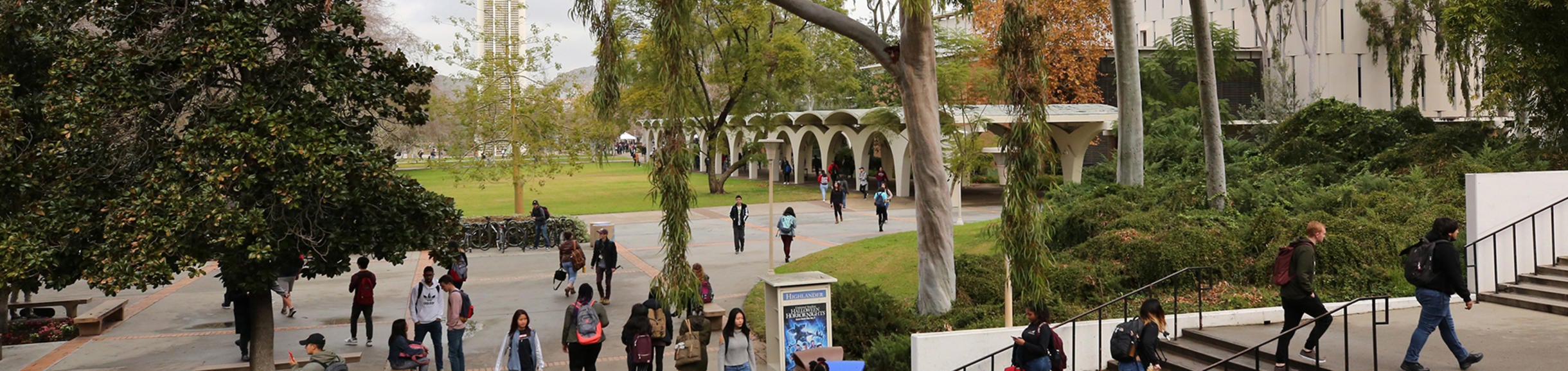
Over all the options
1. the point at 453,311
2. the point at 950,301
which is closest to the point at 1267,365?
the point at 950,301

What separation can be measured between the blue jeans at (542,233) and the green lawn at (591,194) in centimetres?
535

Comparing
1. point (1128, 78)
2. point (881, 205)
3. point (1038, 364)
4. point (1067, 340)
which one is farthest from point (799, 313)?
point (881, 205)

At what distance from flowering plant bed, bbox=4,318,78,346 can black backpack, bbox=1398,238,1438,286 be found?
16019mm

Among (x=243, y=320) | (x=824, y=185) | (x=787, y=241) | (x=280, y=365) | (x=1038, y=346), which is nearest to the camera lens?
(x=1038, y=346)

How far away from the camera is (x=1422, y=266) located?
8.70 metres

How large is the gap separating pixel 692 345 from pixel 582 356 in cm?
135

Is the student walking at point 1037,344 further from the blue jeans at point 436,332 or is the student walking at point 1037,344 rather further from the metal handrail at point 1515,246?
the blue jeans at point 436,332

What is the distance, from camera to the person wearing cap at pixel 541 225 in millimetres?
26016

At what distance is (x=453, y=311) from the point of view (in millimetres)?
12227

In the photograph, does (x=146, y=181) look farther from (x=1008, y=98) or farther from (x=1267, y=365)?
(x=1267, y=365)

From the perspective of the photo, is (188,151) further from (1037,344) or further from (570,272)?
(1037,344)

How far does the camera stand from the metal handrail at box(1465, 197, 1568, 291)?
11.7 m

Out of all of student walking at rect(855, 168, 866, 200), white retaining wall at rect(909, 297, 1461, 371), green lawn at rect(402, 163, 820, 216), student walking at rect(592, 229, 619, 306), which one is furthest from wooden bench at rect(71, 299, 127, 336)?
student walking at rect(855, 168, 866, 200)

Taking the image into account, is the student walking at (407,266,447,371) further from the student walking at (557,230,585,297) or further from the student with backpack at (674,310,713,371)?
the student walking at (557,230,585,297)
